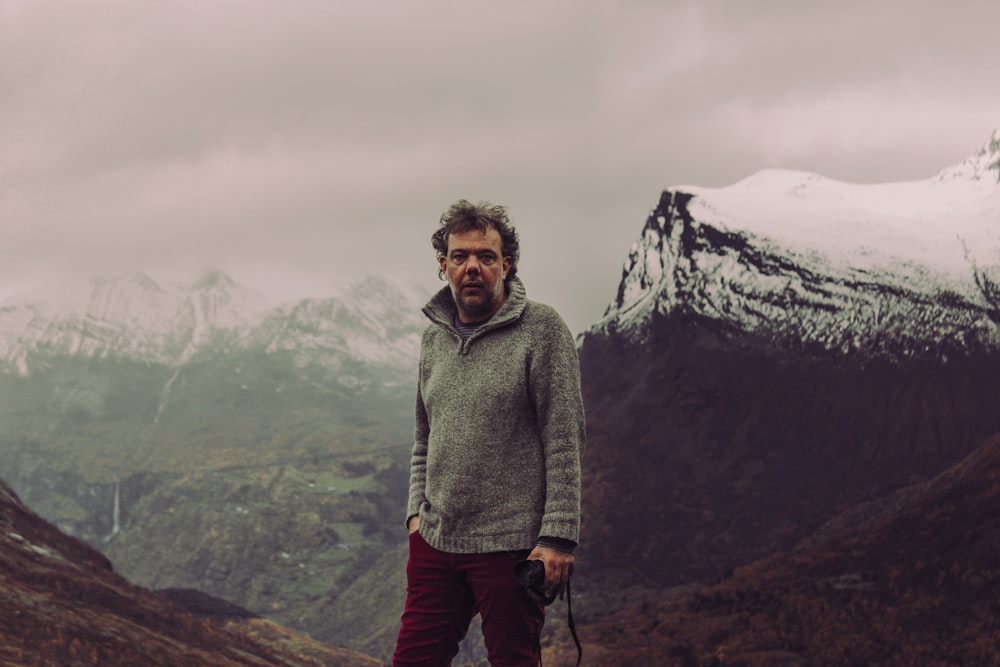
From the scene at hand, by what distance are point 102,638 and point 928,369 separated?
4313 cm

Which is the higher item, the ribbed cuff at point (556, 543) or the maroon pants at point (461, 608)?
the ribbed cuff at point (556, 543)

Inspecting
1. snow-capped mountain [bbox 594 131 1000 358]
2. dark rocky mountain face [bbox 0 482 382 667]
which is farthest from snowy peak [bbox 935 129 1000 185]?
dark rocky mountain face [bbox 0 482 382 667]

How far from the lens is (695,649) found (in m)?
30.6

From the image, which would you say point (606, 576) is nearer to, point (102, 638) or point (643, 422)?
point (643, 422)

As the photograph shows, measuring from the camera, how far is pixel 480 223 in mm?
4285

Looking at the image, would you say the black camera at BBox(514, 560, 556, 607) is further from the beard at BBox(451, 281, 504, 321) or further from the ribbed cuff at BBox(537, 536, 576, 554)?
the beard at BBox(451, 281, 504, 321)

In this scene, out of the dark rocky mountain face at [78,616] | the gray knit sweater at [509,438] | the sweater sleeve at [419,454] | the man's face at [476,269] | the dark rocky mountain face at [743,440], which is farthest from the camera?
the dark rocky mountain face at [743,440]

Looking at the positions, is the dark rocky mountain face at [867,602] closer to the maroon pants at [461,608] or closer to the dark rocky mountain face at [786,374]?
the dark rocky mountain face at [786,374]

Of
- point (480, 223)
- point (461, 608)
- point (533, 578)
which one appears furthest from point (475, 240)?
point (461, 608)

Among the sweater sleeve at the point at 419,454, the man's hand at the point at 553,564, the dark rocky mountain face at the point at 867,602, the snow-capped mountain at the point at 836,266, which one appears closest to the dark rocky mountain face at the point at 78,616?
the sweater sleeve at the point at 419,454

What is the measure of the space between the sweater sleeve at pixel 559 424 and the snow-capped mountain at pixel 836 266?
155ft

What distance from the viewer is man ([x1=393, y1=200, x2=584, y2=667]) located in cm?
399

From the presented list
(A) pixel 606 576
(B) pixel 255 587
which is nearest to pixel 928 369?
(A) pixel 606 576

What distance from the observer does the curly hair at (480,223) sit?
4293 mm
